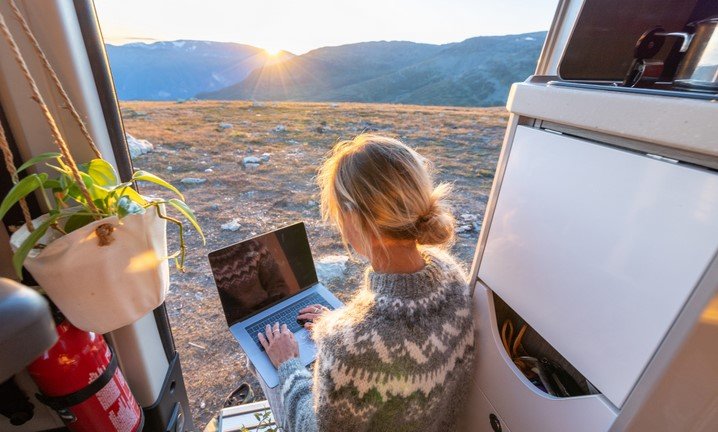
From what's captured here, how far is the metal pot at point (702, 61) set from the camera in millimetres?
450

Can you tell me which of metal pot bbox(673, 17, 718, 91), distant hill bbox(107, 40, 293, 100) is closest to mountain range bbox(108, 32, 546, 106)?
distant hill bbox(107, 40, 293, 100)

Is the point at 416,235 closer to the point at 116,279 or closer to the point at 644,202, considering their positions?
the point at 644,202

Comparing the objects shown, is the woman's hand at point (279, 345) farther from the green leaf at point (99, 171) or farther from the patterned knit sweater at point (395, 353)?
the green leaf at point (99, 171)

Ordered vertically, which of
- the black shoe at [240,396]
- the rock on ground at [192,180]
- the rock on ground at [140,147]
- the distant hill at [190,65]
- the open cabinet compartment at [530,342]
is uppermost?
the distant hill at [190,65]

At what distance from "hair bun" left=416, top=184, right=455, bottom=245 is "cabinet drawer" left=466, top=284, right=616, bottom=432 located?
0.14 meters

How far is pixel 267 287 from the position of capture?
113cm

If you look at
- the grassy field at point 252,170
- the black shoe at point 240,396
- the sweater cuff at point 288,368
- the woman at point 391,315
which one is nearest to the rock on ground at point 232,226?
the grassy field at point 252,170

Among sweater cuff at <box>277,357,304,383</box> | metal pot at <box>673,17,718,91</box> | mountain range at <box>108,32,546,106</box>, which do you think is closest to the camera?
metal pot at <box>673,17,718,91</box>

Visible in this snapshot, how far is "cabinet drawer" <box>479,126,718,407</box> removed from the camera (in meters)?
0.35

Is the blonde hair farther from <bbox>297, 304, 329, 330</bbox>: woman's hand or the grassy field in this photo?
the grassy field

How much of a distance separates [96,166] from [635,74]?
1.01 m

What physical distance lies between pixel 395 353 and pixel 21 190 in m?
0.67

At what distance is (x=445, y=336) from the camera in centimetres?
66

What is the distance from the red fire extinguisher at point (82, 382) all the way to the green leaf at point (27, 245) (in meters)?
0.20
